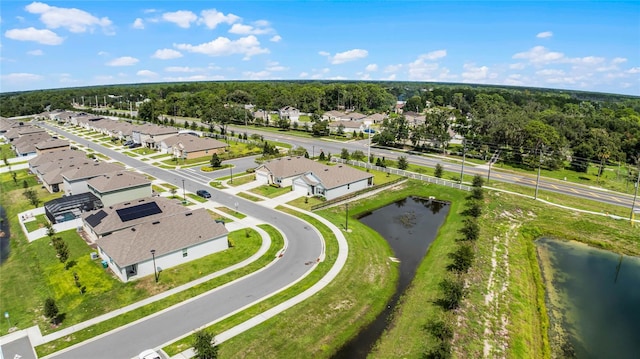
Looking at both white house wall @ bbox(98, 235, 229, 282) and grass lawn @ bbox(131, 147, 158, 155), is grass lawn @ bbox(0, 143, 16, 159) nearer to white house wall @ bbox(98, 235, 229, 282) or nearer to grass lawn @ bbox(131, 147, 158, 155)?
grass lawn @ bbox(131, 147, 158, 155)

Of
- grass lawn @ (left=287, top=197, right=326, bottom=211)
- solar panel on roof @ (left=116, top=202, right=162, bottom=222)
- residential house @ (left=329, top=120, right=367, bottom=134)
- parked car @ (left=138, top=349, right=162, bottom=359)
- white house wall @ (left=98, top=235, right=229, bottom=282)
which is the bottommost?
parked car @ (left=138, top=349, right=162, bottom=359)

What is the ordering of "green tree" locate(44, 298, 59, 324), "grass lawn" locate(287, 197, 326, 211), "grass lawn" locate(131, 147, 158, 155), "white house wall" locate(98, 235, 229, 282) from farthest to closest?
"grass lawn" locate(131, 147, 158, 155)
"grass lawn" locate(287, 197, 326, 211)
"white house wall" locate(98, 235, 229, 282)
"green tree" locate(44, 298, 59, 324)

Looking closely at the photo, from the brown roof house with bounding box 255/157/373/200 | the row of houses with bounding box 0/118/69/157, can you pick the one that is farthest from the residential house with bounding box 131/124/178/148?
the brown roof house with bounding box 255/157/373/200

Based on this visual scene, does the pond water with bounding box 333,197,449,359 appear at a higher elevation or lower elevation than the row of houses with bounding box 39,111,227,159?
lower

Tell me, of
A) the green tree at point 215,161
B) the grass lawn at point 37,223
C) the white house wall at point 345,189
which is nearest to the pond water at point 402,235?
the white house wall at point 345,189

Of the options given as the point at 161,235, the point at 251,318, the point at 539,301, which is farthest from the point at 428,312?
the point at 161,235

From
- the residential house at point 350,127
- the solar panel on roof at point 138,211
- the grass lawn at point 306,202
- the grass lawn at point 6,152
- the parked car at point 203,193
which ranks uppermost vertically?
the residential house at point 350,127

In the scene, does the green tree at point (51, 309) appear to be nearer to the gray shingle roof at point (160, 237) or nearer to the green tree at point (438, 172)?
the gray shingle roof at point (160, 237)
